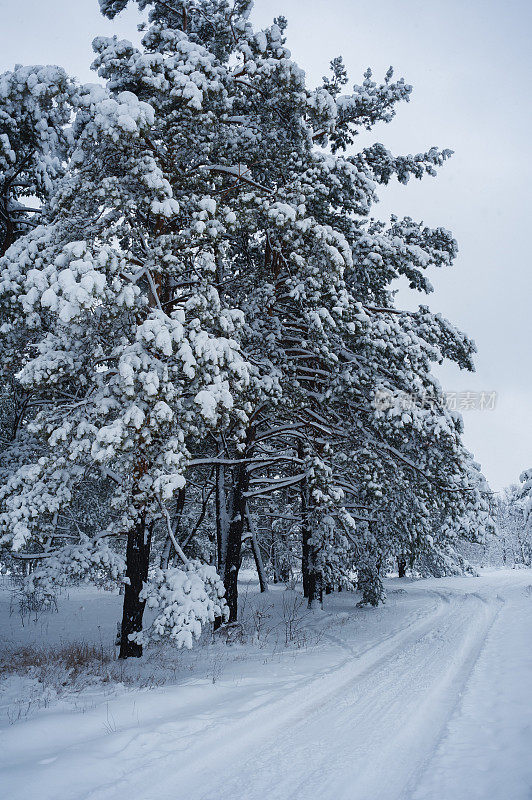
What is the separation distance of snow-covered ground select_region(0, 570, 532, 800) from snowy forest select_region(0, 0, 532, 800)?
110cm

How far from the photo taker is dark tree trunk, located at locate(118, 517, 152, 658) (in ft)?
28.2

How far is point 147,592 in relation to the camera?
783 centimetres

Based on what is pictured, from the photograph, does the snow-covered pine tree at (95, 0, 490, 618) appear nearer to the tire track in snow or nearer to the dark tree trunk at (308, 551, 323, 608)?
the tire track in snow

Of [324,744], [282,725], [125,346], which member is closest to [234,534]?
[125,346]

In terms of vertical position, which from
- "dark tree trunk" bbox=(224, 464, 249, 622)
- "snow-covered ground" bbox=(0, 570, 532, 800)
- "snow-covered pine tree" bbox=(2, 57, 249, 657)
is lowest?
"snow-covered ground" bbox=(0, 570, 532, 800)

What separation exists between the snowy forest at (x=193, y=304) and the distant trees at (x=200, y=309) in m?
0.05

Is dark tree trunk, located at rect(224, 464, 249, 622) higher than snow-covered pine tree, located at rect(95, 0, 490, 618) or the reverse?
the reverse

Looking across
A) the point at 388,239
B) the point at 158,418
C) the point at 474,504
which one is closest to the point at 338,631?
the point at 474,504

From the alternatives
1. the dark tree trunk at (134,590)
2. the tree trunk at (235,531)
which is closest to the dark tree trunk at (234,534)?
the tree trunk at (235,531)

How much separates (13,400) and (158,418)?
790 cm

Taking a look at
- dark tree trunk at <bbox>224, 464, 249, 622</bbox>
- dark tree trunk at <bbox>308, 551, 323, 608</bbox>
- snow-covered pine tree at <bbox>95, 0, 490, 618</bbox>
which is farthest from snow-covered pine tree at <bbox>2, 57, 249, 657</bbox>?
dark tree trunk at <bbox>308, 551, 323, 608</bbox>

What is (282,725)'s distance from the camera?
16.2 ft

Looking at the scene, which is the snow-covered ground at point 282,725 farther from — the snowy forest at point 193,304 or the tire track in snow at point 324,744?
the snowy forest at point 193,304

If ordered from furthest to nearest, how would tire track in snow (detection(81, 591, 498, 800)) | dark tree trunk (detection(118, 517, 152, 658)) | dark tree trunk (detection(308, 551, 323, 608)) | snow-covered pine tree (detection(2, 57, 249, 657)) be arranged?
dark tree trunk (detection(308, 551, 323, 608)) < dark tree trunk (detection(118, 517, 152, 658)) < snow-covered pine tree (detection(2, 57, 249, 657)) < tire track in snow (detection(81, 591, 498, 800))
